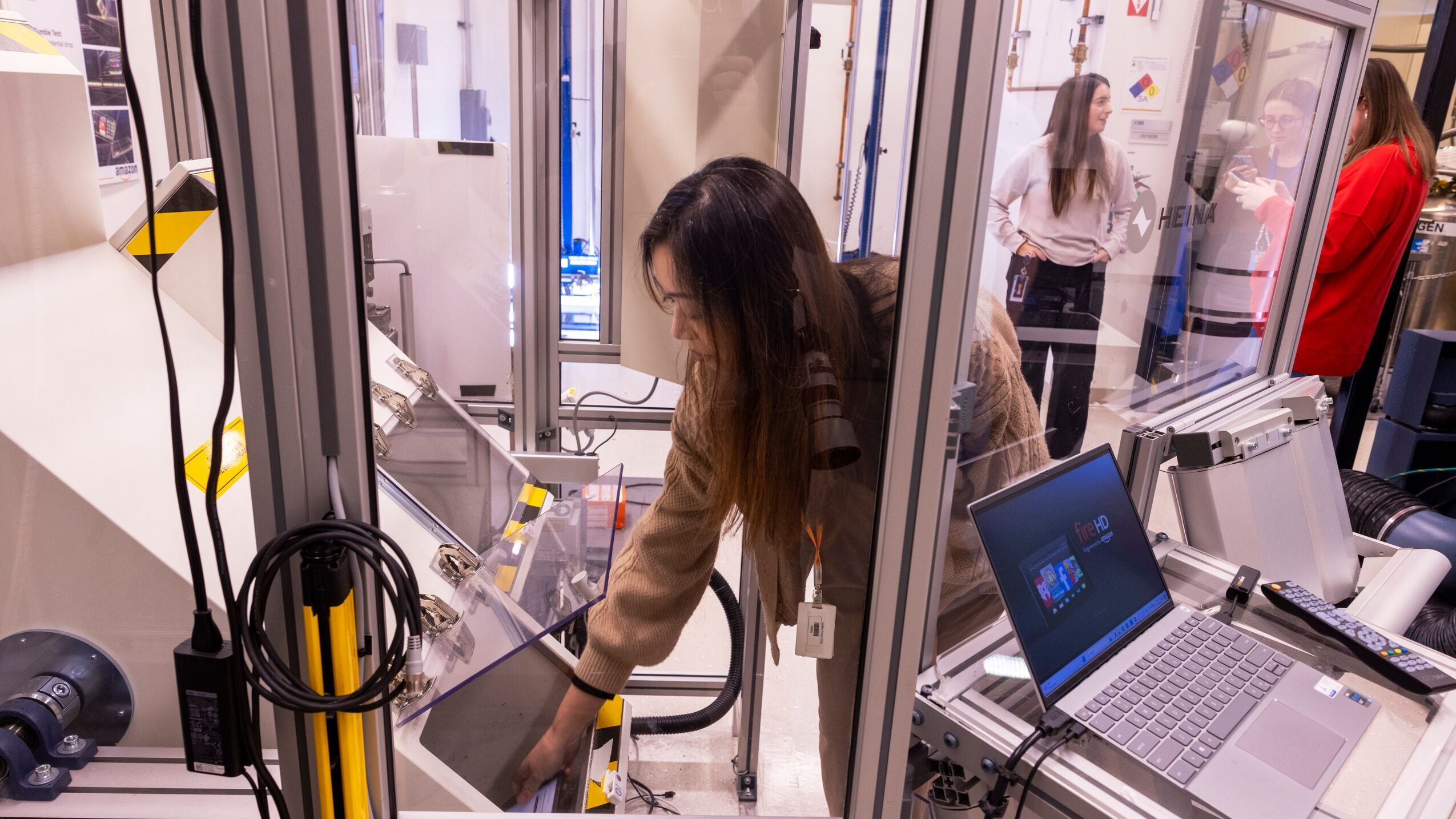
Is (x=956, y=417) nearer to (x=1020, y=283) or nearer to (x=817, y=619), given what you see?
(x=817, y=619)

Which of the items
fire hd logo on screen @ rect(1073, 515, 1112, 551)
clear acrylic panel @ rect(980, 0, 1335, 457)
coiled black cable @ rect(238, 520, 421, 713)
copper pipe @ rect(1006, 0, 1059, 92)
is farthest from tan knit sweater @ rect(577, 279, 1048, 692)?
clear acrylic panel @ rect(980, 0, 1335, 457)

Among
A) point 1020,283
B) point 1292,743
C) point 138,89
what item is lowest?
point 1292,743

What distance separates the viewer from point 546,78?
6.10 ft

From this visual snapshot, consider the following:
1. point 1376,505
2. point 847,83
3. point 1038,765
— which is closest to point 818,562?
point 1038,765

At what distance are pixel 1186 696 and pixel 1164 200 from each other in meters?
0.95

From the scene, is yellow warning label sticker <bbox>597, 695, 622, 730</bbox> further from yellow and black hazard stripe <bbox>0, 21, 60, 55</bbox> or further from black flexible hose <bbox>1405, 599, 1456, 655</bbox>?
black flexible hose <bbox>1405, 599, 1456, 655</bbox>

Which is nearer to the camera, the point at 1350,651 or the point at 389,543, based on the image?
the point at 389,543

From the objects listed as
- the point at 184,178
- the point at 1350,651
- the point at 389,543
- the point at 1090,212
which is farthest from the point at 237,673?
the point at 1090,212

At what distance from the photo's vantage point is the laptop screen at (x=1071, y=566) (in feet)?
3.25

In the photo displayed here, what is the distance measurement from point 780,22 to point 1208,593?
1.16m

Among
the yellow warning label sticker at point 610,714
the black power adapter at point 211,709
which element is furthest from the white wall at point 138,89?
the yellow warning label sticker at point 610,714

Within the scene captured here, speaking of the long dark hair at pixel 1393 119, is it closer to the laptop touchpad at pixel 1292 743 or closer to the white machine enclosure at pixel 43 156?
the laptop touchpad at pixel 1292 743

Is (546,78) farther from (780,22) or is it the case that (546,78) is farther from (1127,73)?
(1127,73)

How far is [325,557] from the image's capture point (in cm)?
64
